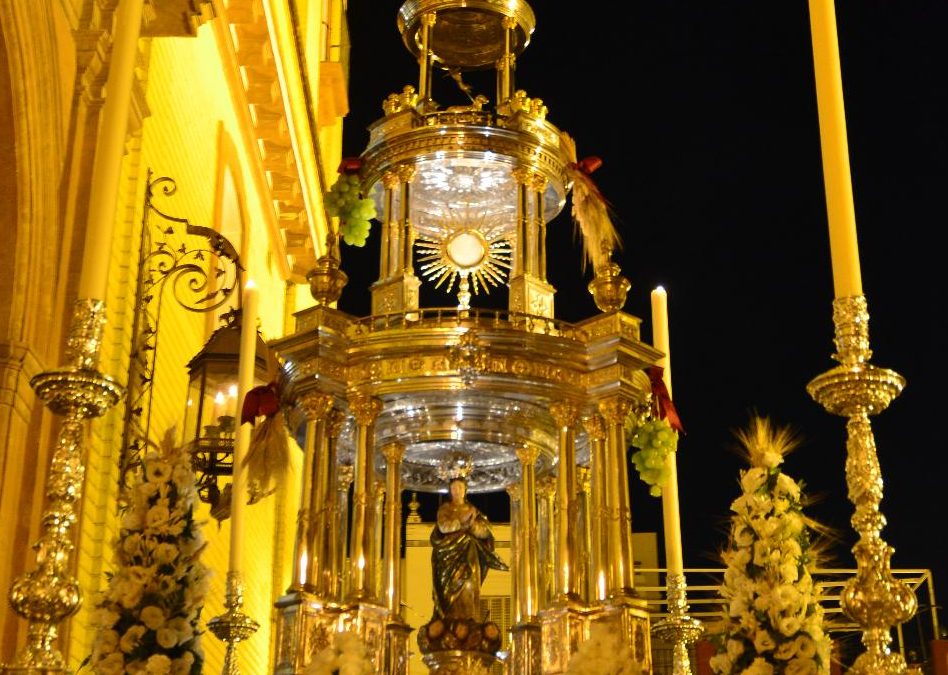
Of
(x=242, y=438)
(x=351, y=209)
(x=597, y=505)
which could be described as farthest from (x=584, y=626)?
(x=351, y=209)

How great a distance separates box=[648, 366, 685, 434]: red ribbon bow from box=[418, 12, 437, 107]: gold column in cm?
298

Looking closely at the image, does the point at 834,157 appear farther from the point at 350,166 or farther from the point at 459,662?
the point at 350,166

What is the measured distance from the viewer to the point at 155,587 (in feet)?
23.7

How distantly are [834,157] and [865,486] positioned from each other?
1608mm

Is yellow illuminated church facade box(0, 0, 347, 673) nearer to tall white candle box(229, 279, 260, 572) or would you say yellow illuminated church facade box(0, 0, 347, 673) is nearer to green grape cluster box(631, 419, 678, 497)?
tall white candle box(229, 279, 260, 572)

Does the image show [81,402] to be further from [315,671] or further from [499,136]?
[499,136]

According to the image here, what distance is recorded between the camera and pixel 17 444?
9000mm

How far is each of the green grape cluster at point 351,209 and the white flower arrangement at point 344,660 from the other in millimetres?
3741

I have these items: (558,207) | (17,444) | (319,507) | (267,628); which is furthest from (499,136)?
(267,628)

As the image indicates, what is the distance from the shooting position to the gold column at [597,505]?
29.3 ft

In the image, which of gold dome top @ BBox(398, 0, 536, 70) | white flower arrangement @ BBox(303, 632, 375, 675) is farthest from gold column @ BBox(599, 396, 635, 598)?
gold dome top @ BBox(398, 0, 536, 70)

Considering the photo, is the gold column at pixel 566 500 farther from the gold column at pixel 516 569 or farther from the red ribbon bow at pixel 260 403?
the red ribbon bow at pixel 260 403

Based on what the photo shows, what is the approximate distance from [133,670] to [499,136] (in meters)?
4.89

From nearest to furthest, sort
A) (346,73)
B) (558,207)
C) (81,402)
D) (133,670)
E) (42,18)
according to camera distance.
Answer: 1. (81,402)
2. (133,670)
3. (42,18)
4. (558,207)
5. (346,73)
